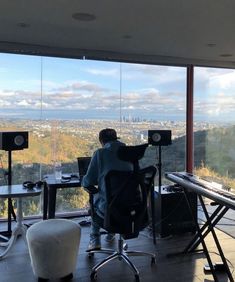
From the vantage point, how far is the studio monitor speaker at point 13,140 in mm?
3820

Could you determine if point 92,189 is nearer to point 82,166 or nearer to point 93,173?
point 93,173

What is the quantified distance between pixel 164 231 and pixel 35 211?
192 centimetres

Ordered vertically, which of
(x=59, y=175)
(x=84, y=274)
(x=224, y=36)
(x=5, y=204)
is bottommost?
(x=84, y=274)

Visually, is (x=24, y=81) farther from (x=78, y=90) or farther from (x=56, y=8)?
(x=56, y=8)

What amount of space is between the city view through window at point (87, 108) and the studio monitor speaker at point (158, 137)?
65 cm

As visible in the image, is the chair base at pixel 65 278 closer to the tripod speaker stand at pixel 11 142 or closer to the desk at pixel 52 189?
the desk at pixel 52 189

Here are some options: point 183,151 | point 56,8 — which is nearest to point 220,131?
point 183,151

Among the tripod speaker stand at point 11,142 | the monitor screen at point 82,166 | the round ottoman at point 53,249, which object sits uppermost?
the tripod speaker stand at point 11,142

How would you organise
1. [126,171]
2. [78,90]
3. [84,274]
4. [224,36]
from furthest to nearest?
[78,90] < [224,36] < [84,274] < [126,171]

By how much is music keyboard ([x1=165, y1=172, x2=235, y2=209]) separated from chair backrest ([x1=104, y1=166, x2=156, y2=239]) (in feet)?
1.40

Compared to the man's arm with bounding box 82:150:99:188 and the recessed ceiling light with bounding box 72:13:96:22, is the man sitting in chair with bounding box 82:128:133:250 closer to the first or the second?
the man's arm with bounding box 82:150:99:188

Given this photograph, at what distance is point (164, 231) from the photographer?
12.8 feet

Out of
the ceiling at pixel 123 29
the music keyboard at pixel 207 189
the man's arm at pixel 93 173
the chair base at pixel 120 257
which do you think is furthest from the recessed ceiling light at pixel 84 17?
the chair base at pixel 120 257

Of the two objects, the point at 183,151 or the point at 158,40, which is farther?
the point at 183,151
